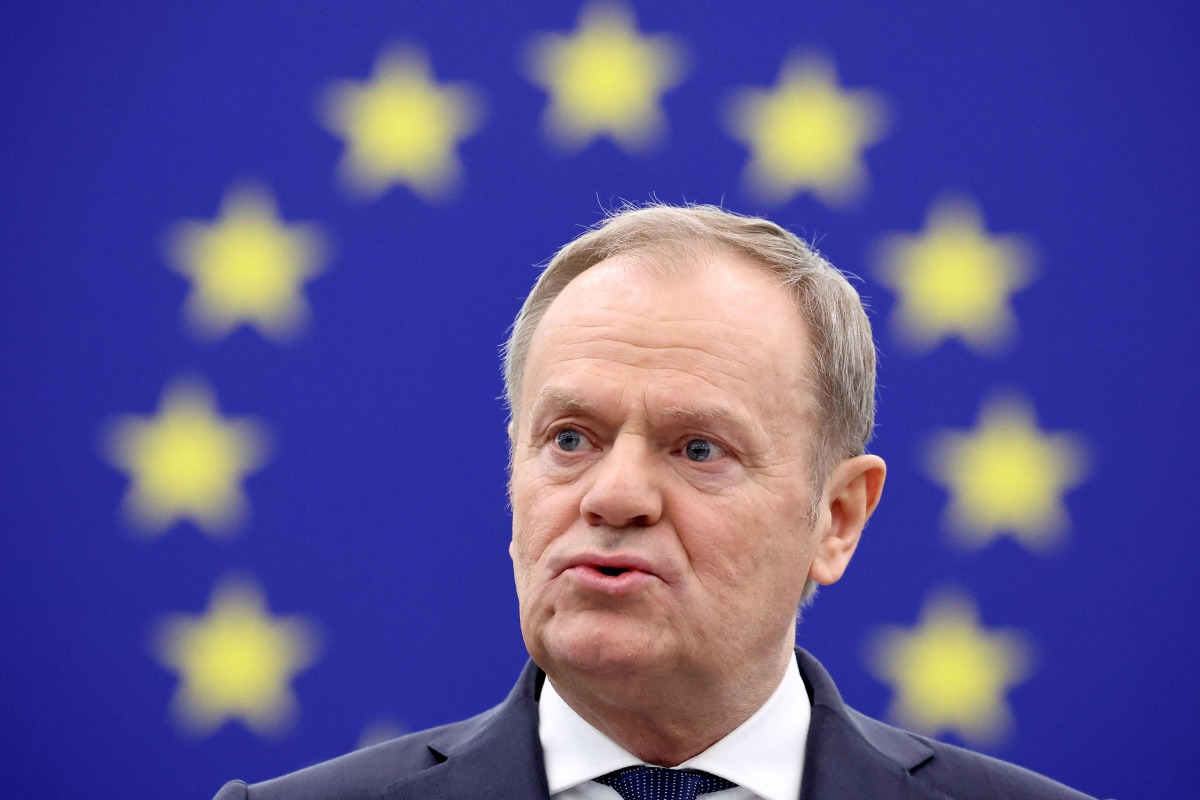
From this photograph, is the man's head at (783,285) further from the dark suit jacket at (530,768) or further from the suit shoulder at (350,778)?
the suit shoulder at (350,778)

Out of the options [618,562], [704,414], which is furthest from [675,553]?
[704,414]

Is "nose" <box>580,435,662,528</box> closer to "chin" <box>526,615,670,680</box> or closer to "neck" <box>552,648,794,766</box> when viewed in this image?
"chin" <box>526,615,670,680</box>

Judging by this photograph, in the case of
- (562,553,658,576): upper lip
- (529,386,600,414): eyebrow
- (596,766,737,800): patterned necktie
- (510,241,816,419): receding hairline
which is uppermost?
(510,241,816,419): receding hairline

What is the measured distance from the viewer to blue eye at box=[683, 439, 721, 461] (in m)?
2.13

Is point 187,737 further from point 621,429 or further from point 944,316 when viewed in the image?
point 944,316

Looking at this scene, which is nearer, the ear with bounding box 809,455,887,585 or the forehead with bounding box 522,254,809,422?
the forehead with bounding box 522,254,809,422

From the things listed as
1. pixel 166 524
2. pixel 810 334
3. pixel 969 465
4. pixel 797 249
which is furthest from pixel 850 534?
pixel 166 524

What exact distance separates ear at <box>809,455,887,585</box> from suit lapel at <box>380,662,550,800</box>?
60 centimetres

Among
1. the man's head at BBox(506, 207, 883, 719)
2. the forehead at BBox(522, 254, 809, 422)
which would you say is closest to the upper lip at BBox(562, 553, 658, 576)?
the man's head at BBox(506, 207, 883, 719)

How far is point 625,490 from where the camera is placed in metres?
2.01

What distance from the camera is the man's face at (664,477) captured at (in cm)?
202

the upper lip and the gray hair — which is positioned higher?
the gray hair

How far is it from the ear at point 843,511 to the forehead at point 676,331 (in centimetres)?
23

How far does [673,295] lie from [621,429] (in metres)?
0.27
